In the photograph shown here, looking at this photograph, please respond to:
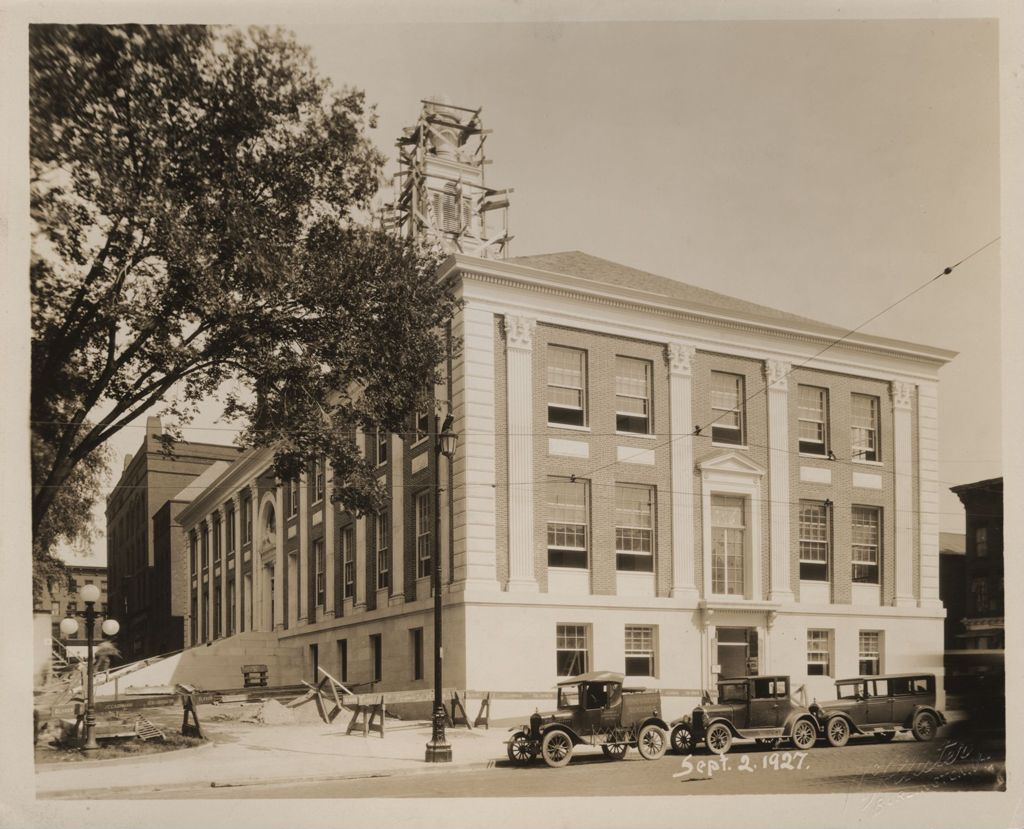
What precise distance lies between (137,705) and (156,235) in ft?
37.6

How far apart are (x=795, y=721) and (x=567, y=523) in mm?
5098

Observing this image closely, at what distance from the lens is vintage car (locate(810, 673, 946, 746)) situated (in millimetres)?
18000

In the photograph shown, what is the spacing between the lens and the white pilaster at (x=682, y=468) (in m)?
20.1

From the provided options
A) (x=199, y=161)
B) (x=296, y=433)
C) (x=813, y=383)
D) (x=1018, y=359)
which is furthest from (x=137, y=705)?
(x=1018, y=359)

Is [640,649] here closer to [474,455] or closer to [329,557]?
[474,455]

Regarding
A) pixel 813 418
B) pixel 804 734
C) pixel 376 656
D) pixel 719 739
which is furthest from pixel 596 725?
pixel 376 656

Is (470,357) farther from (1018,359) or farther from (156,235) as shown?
(1018,359)

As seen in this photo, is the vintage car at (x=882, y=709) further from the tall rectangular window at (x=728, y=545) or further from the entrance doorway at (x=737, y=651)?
the tall rectangular window at (x=728, y=545)

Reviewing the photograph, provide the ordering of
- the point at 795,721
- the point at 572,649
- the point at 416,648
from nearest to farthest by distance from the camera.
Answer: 1. the point at 795,721
2. the point at 572,649
3. the point at 416,648

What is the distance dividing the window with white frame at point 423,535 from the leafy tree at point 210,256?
3.26 meters

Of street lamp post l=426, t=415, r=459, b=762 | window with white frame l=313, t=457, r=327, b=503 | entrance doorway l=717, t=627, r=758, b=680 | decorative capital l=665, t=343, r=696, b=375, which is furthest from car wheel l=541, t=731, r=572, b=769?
window with white frame l=313, t=457, r=327, b=503

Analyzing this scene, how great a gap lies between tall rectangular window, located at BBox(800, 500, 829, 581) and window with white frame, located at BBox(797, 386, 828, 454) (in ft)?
3.50

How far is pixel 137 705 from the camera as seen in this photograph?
22672mm

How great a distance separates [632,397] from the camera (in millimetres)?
20484
